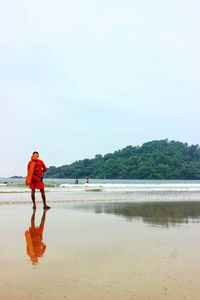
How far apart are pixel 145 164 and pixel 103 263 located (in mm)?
119370

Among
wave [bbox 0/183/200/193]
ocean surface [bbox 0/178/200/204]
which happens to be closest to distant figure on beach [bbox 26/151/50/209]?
ocean surface [bbox 0/178/200/204]

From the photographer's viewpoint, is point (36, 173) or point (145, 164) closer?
point (36, 173)

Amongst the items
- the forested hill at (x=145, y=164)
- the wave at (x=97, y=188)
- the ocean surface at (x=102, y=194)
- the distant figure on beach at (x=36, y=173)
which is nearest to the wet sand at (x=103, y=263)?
the distant figure on beach at (x=36, y=173)

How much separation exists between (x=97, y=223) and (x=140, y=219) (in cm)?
133

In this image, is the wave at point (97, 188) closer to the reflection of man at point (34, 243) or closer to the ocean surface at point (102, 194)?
the ocean surface at point (102, 194)

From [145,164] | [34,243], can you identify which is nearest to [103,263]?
[34,243]

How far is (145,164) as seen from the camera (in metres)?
124

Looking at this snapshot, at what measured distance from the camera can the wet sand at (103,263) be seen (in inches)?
149

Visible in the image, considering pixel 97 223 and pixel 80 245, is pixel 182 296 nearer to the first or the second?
pixel 80 245

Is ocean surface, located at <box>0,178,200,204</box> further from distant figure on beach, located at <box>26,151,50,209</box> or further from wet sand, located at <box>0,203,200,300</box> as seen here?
wet sand, located at <box>0,203,200,300</box>

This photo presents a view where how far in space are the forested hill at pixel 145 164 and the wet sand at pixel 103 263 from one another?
112m

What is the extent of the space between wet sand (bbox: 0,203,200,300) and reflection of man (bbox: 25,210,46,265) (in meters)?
0.04

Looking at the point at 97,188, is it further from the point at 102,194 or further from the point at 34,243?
the point at 34,243

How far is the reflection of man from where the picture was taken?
539 cm
